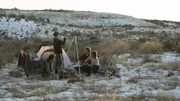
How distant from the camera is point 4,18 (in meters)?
41.8

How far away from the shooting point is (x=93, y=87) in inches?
481

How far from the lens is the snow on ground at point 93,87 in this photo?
Answer: 35.7 feet

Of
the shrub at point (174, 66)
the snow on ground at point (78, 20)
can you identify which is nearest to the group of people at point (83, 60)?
the shrub at point (174, 66)

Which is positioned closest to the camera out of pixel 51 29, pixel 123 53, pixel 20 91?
pixel 20 91

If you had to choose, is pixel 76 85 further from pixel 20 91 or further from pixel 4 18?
pixel 4 18

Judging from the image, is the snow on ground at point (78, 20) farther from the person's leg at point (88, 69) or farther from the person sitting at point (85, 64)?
the person's leg at point (88, 69)

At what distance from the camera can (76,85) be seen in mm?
12719

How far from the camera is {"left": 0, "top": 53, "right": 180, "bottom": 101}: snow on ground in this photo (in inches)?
428

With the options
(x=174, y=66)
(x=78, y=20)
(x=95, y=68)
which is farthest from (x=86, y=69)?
(x=78, y=20)

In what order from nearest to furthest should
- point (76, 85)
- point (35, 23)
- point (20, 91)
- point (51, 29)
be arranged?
point (20, 91)
point (76, 85)
point (51, 29)
point (35, 23)

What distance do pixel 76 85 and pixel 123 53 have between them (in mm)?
9613

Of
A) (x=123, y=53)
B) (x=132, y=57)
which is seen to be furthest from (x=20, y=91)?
(x=123, y=53)

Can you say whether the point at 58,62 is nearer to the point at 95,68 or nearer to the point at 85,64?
the point at 85,64

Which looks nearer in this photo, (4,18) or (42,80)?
(42,80)
